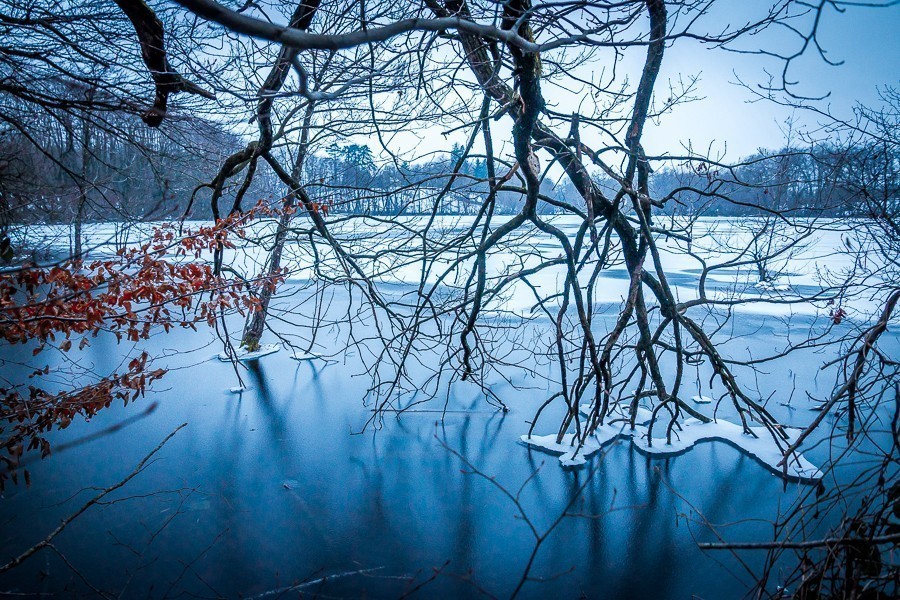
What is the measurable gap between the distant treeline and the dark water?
2.34 m

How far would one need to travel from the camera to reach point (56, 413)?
322cm

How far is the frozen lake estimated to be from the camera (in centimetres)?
375

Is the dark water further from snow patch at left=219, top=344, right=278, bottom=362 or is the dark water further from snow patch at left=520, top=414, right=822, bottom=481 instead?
snow patch at left=219, top=344, right=278, bottom=362

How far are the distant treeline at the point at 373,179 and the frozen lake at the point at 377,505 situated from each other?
2.10ft

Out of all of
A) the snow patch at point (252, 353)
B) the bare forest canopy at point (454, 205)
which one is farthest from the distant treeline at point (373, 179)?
the snow patch at point (252, 353)

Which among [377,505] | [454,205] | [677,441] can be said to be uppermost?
[454,205]

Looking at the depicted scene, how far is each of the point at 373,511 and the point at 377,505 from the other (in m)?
0.12

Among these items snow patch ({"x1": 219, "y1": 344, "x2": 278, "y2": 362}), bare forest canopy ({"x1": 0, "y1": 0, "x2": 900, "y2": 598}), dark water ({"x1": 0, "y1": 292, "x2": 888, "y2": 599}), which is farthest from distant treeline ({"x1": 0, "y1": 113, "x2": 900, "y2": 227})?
snow patch ({"x1": 219, "y1": 344, "x2": 278, "y2": 362})

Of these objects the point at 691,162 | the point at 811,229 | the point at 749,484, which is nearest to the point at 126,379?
the point at 691,162

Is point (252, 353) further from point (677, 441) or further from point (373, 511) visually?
point (677, 441)

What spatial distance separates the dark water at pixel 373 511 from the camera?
147 inches

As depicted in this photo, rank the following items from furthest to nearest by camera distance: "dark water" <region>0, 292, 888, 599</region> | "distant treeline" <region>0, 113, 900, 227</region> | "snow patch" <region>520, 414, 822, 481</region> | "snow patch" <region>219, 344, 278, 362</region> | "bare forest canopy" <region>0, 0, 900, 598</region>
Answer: "snow patch" <region>219, 344, 278, 362</region> < "snow patch" <region>520, 414, 822, 481</region> < "distant treeline" <region>0, 113, 900, 227</region> < "dark water" <region>0, 292, 888, 599</region> < "bare forest canopy" <region>0, 0, 900, 598</region>

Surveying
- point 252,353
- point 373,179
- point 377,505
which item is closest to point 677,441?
point 377,505

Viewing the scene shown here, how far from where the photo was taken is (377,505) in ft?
15.7
